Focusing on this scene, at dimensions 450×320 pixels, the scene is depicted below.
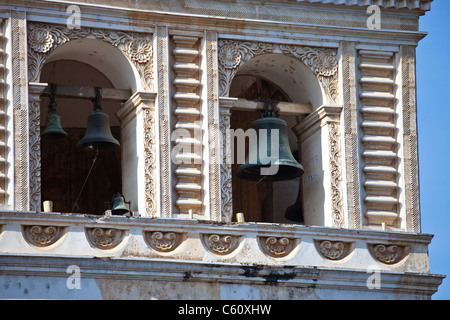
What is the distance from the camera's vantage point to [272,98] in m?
29.2

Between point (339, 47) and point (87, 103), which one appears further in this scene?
point (87, 103)

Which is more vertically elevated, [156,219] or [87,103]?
[87,103]

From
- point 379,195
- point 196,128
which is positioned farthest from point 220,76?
point 379,195

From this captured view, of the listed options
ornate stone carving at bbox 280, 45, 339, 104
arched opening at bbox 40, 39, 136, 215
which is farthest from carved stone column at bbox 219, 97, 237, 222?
arched opening at bbox 40, 39, 136, 215

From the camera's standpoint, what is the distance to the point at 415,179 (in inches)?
1082

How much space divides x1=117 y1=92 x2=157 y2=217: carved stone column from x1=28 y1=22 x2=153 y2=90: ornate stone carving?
0.29m

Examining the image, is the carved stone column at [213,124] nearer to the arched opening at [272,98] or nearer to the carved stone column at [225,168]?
the carved stone column at [225,168]

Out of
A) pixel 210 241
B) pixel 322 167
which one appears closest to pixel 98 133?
pixel 210 241

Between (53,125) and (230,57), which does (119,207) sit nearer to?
(53,125)

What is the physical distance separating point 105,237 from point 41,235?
0.77 meters

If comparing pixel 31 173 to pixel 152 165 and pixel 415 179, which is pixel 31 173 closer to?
pixel 152 165

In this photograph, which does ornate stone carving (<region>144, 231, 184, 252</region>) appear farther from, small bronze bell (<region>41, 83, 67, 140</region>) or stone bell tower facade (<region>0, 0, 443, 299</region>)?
small bronze bell (<region>41, 83, 67, 140</region>)

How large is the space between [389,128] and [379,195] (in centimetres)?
89

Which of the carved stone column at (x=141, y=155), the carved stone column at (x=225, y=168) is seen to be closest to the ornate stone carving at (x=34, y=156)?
the carved stone column at (x=141, y=155)
